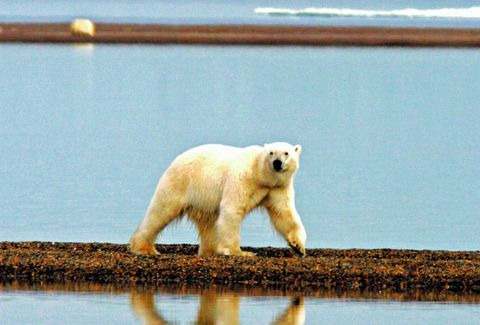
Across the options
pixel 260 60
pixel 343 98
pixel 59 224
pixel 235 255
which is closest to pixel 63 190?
pixel 59 224

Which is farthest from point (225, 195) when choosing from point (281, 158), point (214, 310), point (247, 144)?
point (247, 144)

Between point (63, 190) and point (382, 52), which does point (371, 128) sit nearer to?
point (63, 190)

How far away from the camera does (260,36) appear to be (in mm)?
110250

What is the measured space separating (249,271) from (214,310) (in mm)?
1935

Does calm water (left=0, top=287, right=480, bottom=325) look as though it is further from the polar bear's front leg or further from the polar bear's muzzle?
the polar bear's front leg

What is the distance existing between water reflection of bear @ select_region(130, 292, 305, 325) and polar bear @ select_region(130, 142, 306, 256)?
8.11 ft

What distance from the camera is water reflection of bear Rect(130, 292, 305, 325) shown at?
14359 mm

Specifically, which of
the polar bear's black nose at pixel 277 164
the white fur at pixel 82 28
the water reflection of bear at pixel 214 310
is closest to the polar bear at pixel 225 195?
the polar bear's black nose at pixel 277 164

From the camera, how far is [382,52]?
344 feet

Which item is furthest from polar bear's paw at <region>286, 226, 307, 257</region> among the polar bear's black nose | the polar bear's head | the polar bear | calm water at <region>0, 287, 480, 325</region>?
calm water at <region>0, 287, 480, 325</region>

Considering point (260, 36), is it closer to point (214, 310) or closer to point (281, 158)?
point (281, 158)

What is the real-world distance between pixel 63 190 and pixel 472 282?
14.5 meters

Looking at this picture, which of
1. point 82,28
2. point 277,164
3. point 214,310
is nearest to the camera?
point 214,310

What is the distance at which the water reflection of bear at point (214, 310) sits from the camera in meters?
14.4
